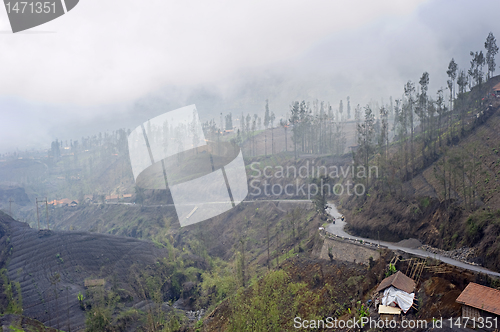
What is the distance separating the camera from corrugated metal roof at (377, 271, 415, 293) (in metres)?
20.3

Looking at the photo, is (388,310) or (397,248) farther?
(397,248)

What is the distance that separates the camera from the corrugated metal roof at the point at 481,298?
53.9 ft

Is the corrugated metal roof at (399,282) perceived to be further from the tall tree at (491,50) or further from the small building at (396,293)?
the tall tree at (491,50)

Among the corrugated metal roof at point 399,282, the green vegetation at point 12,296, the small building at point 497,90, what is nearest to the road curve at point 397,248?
the corrugated metal roof at point 399,282

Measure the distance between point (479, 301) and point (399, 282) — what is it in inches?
170

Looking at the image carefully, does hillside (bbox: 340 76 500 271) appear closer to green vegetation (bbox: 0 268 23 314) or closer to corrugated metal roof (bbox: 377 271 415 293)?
corrugated metal roof (bbox: 377 271 415 293)

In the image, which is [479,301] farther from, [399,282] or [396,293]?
[399,282]

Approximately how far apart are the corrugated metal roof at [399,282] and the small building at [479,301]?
121 inches

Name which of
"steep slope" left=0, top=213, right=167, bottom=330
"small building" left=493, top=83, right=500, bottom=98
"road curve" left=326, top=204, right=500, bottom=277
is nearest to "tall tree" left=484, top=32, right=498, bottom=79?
"small building" left=493, top=83, right=500, bottom=98

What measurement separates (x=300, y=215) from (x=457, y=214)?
23501mm

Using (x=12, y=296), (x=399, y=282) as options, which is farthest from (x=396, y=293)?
(x=12, y=296)

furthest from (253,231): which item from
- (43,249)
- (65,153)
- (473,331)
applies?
(65,153)

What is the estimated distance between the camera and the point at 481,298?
17078mm

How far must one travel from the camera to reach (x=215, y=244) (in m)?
53.7
